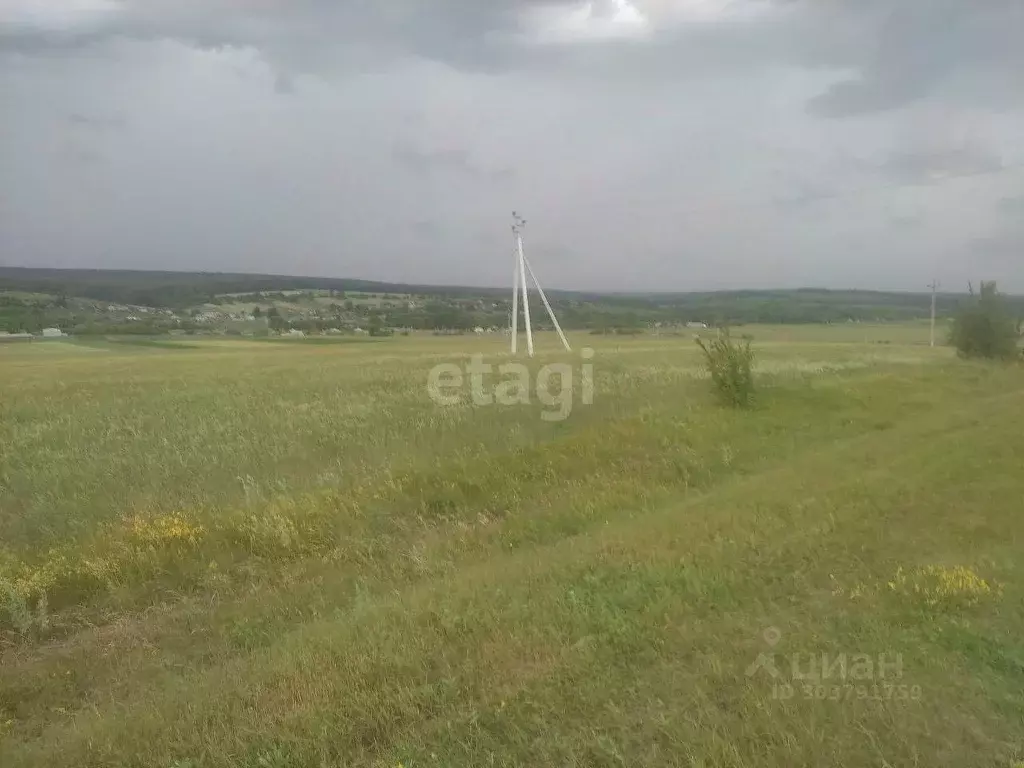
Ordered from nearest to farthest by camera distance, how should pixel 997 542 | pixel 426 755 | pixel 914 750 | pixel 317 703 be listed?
pixel 914 750 < pixel 426 755 < pixel 317 703 < pixel 997 542

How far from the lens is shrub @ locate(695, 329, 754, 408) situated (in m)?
20.4

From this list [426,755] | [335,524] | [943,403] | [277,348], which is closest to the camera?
[426,755]

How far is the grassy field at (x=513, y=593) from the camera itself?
4926mm

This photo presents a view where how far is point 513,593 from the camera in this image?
730cm

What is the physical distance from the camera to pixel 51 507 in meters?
11.3

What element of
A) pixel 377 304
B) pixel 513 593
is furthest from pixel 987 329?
pixel 377 304

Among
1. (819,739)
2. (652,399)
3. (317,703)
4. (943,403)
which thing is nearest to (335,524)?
(317,703)

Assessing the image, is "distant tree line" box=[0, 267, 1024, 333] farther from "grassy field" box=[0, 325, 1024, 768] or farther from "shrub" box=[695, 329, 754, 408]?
"grassy field" box=[0, 325, 1024, 768]

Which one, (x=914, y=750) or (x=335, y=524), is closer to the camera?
(x=914, y=750)

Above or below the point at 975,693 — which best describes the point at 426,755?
below

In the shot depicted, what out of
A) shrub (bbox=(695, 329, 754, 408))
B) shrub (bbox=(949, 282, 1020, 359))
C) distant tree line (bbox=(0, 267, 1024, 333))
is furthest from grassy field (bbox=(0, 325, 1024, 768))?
shrub (bbox=(949, 282, 1020, 359))

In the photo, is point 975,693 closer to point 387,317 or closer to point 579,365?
point 579,365

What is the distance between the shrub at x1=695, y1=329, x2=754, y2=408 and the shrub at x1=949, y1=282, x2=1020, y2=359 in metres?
31.1

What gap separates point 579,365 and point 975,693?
2863 cm
